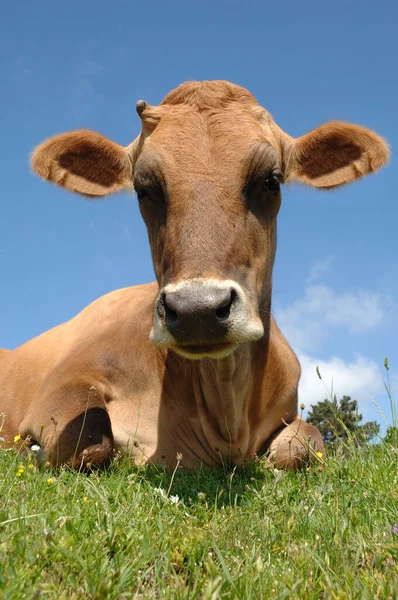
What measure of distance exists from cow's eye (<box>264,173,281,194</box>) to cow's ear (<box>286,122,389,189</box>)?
1.17 meters

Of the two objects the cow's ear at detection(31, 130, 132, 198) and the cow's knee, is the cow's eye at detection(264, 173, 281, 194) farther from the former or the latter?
the cow's knee

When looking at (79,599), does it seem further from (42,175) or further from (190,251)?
(42,175)

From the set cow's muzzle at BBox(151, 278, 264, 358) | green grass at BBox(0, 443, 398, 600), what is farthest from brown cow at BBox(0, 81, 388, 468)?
green grass at BBox(0, 443, 398, 600)

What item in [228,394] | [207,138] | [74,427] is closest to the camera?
[207,138]

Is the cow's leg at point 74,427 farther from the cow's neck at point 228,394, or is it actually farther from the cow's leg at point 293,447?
the cow's leg at point 293,447

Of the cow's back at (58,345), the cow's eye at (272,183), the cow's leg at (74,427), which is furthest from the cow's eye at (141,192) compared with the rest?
the cow's leg at (74,427)

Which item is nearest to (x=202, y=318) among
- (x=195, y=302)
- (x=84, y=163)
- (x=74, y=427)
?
(x=195, y=302)

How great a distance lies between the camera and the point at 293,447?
242 inches

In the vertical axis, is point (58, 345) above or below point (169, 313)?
below

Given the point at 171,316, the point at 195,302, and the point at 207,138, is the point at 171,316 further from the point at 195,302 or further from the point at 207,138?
the point at 207,138

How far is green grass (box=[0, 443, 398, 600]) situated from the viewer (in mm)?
2445

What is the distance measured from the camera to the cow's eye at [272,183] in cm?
527

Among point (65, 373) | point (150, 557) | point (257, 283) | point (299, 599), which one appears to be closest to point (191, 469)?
point (65, 373)

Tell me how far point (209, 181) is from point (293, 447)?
2.75 m
